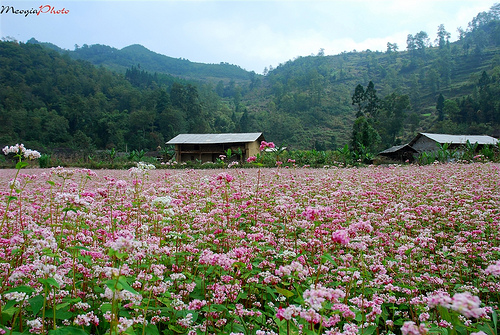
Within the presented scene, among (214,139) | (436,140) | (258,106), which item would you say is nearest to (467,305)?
(214,139)

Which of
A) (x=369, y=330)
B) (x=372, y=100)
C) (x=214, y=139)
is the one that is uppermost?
(x=372, y=100)

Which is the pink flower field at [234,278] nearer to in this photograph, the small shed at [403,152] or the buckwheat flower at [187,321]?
the buckwheat flower at [187,321]

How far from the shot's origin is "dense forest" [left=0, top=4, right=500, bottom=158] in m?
67.4

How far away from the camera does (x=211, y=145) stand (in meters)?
45.3

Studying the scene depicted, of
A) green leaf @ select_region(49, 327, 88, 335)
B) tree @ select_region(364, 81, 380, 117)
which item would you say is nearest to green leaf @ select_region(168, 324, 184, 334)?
green leaf @ select_region(49, 327, 88, 335)

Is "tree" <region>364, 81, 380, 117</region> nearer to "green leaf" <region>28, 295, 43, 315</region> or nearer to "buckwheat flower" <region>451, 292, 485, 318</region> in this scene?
"buckwheat flower" <region>451, 292, 485, 318</region>

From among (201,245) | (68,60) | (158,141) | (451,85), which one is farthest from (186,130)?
(451,85)

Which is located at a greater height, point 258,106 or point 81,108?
point 258,106

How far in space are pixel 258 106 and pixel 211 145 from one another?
286ft

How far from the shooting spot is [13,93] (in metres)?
75.5

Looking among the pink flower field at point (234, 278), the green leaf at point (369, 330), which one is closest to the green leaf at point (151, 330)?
the pink flower field at point (234, 278)

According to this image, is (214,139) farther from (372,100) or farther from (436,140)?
(372,100)

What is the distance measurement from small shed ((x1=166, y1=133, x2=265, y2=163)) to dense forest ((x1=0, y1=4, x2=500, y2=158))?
16.2 metres

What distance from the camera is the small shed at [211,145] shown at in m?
43.2
